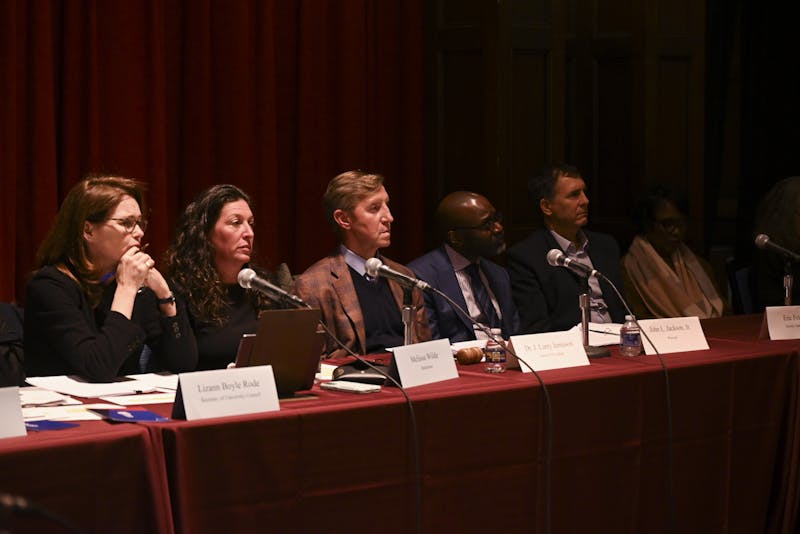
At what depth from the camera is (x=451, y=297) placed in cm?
418

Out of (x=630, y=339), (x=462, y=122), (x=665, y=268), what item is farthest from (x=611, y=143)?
(x=630, y=339)

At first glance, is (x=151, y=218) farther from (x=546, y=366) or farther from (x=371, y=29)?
(x=546, y=366)

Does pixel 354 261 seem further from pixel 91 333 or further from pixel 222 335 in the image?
pixel 91 333

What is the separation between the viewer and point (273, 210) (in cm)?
561

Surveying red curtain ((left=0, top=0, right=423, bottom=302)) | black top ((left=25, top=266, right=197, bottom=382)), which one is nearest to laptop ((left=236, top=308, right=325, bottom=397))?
black top ((left=25, top=266, right=197, bottom=382))

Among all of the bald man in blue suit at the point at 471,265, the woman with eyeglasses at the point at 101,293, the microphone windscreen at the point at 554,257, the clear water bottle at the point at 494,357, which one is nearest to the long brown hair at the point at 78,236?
the woman with eyeglasses at the point at 101,293

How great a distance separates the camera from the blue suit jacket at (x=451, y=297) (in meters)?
4.12

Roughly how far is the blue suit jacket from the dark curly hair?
0.77 meters

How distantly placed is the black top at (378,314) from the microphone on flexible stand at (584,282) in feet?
2.39

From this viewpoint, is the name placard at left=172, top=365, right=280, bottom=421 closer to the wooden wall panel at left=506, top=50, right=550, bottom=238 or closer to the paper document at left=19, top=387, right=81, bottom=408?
the paper document at left=19, top=387, right=81, bottom=408

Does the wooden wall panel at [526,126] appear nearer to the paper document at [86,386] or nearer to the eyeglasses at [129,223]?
the eyeglasses at [129,223]

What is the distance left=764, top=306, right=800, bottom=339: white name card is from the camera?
3760mm

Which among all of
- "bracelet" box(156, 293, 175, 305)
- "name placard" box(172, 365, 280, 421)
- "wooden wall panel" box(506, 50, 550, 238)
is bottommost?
"name placard" box(172, 365, 280, 421)

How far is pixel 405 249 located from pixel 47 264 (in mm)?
3101
